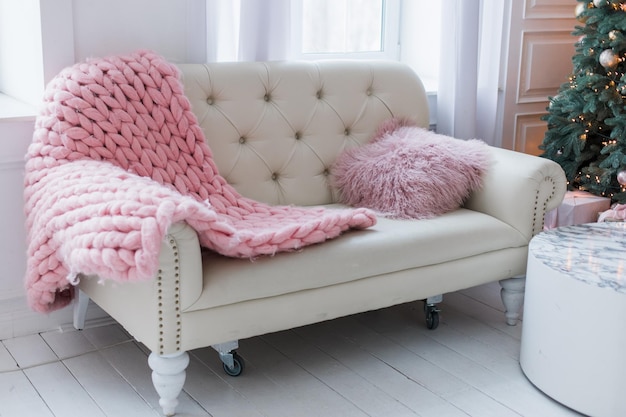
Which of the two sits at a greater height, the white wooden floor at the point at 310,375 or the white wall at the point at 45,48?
the white wall at the point at 45,48

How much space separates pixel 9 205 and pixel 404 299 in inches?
50.7

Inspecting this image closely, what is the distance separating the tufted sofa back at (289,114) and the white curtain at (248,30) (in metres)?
0.10

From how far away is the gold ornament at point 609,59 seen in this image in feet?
10.3

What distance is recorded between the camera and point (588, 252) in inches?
92.7

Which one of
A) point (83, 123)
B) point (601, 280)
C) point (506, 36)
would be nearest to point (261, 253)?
point (83, 123)

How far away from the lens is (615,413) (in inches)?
83.0

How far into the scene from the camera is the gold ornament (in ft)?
10.3

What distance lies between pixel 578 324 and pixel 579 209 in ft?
3.84

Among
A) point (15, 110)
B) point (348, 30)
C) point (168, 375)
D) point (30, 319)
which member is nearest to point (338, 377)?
point (168, 375)

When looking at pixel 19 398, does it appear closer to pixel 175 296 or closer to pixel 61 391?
pixel 61 391

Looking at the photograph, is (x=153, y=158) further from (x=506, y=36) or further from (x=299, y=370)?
(x=506, y=36)

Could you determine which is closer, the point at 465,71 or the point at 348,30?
the point at 465,71

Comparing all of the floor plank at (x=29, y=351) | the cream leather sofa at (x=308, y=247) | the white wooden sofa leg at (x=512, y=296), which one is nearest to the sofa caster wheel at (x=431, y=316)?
the cream leather sofa at (x=308, y=247)

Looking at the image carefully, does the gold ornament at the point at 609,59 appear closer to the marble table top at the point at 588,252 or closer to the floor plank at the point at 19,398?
the marble table top at the point at 588,252
